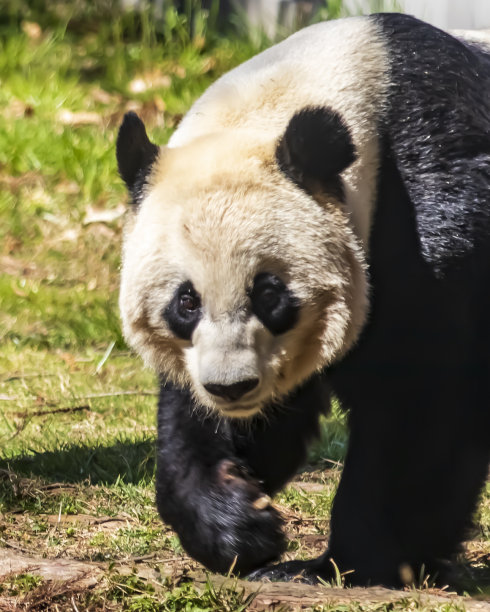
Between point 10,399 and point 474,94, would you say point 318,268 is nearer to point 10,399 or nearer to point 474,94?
point 474,94

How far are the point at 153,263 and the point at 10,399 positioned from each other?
2.38 metres

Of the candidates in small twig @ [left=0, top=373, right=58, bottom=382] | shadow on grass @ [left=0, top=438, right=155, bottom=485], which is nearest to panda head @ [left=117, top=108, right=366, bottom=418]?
shadow on grass @ [left=0, top=438, right=155, bottom=485]

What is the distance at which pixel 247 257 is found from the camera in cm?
302

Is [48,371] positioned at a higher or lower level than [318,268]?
lower

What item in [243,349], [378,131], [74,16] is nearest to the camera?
[243,349]

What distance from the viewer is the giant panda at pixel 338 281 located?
307 centimetres

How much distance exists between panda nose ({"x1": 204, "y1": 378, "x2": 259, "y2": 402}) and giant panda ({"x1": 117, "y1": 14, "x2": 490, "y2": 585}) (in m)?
0.02

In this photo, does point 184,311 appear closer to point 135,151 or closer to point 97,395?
point 135,151

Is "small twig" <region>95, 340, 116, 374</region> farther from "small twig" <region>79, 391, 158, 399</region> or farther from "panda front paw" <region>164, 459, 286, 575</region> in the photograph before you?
"panda front paw" <region>164, 459, 286, 575</region>

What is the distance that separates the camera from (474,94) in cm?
335

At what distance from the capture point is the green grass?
134 inches

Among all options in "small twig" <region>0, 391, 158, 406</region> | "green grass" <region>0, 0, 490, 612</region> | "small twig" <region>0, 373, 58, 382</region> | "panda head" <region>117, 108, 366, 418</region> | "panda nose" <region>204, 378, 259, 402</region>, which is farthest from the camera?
"small twig" <region>0, 373, 58, 382</region>

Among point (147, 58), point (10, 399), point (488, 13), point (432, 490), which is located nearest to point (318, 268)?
point (432, 490)

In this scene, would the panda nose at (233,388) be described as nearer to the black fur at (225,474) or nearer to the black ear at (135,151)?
the black fur at (225,474)
